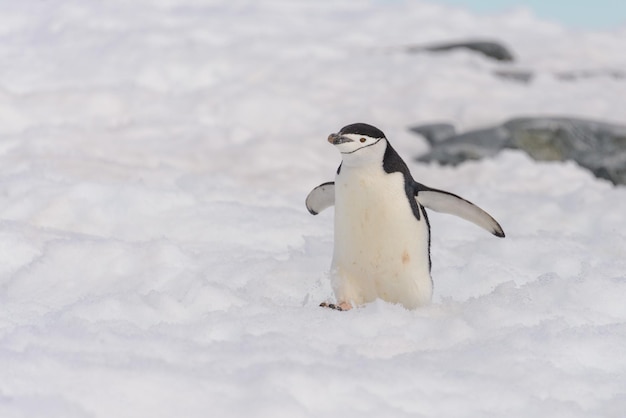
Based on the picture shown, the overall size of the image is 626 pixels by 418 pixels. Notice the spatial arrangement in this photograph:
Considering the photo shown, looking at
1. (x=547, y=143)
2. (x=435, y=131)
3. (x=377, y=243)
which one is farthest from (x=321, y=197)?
(x=435, y=131)

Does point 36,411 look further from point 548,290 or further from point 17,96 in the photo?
point 17,96

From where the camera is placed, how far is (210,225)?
161 inches

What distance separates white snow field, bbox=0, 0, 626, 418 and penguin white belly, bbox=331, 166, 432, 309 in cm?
14

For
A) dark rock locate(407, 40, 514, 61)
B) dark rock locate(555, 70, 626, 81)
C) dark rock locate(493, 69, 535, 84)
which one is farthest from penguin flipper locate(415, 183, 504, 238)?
dark rock locate(407, 40, 514, 61)

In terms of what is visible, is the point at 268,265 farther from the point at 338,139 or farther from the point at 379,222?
the point at 338,139

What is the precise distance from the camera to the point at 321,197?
320cm

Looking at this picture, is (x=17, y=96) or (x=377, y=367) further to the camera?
(x=17, y=96)

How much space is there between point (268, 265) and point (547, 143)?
490 cm

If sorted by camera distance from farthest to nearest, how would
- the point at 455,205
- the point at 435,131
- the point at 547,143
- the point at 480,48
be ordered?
the point at 480,48
the point at 435,131
the point at 547,143
the point at 455,205

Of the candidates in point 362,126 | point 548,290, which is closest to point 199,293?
point 362,126

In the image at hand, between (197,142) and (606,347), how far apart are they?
17.6 feet

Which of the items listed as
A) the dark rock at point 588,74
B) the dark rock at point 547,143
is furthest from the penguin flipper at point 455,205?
the dark rock at point 588,74

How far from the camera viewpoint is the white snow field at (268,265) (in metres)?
2.12

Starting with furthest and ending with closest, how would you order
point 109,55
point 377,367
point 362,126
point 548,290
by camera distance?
point 109,55 < point 548,290 < point 362,126 < point 377,367
